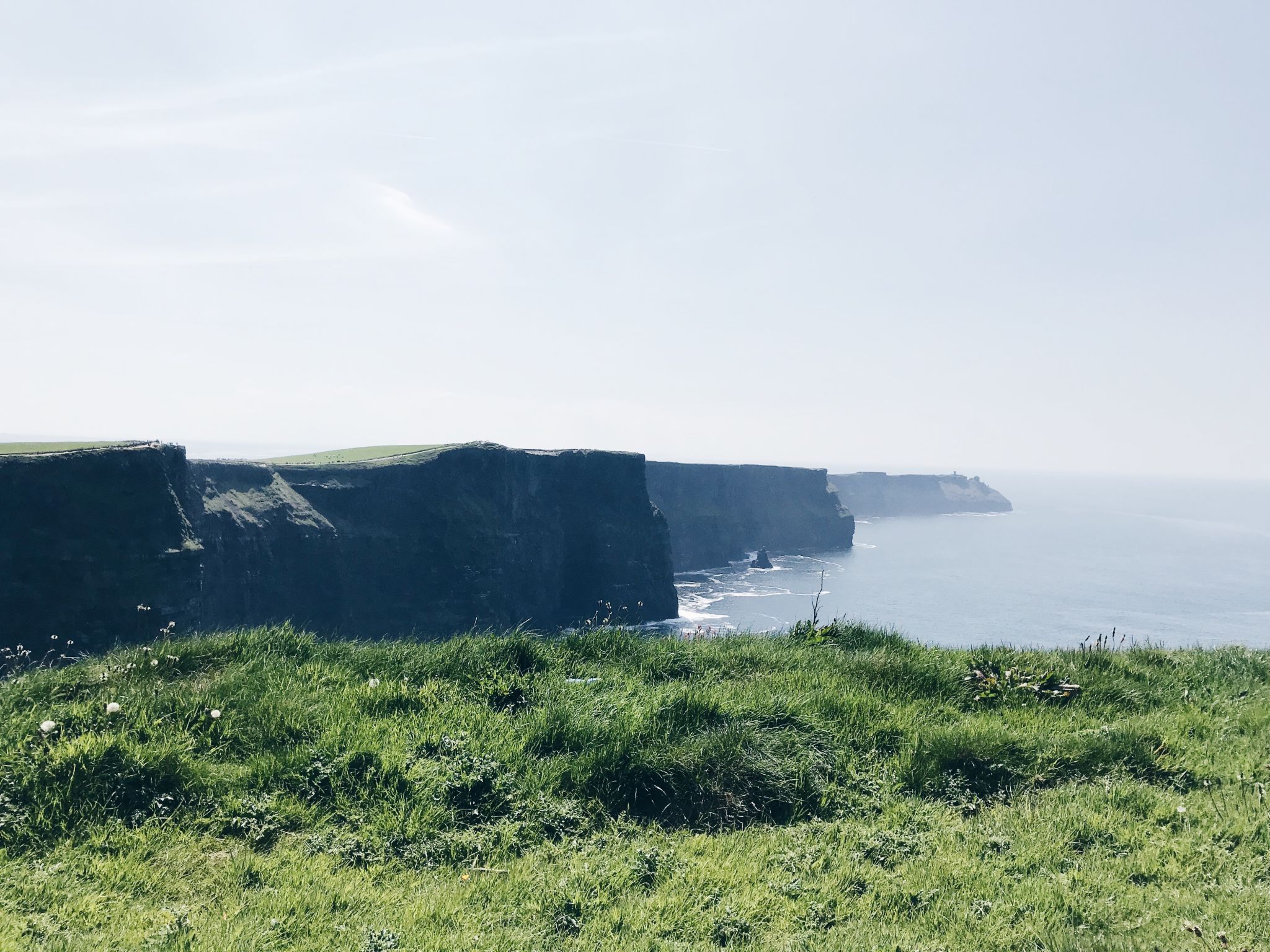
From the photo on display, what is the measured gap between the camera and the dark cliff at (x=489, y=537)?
2672 inches

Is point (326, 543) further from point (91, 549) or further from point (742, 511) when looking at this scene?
point (742, 511)

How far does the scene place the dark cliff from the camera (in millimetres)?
67875

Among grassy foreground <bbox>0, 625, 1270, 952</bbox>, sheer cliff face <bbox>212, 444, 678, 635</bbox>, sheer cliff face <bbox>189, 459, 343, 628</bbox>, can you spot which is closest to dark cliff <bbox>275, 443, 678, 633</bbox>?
sheer cliff face <bbox>212, 444, 678, 635</bbox>

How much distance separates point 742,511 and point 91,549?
12046 centimetres

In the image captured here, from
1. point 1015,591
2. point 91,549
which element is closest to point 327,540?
point 91,549

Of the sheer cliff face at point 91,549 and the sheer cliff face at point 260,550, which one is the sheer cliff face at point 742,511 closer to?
the sheer cliff face at point 260,550

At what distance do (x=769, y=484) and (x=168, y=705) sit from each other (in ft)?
500

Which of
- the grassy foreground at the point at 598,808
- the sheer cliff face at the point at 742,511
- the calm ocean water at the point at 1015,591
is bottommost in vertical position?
the calm ocean water at the point at 1015,591

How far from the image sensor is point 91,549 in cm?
4131

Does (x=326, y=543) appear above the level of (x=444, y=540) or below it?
above

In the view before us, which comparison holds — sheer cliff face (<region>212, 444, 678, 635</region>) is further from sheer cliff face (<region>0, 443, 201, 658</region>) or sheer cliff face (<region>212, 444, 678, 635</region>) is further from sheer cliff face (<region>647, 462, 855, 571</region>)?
sheer cliff face (<region>647, 462, 855, 571</region>)

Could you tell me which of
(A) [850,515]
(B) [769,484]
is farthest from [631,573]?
(A) [850,515]

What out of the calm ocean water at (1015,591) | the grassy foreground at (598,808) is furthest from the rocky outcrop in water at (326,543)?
the calm ocean water at (1015,591)

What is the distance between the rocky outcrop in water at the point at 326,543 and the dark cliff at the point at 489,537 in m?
0.18
